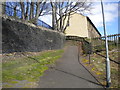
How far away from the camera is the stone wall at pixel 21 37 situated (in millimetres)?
9953

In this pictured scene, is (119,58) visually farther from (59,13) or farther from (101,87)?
(59,13)

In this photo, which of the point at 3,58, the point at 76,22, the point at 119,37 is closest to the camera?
the point at 3,58

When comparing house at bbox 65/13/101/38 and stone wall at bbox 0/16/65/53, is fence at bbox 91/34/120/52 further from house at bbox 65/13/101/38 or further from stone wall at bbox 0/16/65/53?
house at bbox 65/13/101/38

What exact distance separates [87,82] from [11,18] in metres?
7.69

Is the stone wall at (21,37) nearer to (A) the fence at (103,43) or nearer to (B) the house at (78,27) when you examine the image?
(A) the fence at (103,43)

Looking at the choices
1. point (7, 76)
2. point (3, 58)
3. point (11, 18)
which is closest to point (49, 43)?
point (11, 18)

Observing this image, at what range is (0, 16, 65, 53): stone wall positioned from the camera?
9.95m

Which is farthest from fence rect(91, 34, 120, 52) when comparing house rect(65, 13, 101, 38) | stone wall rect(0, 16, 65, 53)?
house rect(65, 13, 101, 38)

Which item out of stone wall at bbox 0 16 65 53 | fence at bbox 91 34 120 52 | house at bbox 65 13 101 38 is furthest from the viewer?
house at bbox 65 13 101 38

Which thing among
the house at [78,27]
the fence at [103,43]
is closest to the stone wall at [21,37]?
the fence at [103,43]

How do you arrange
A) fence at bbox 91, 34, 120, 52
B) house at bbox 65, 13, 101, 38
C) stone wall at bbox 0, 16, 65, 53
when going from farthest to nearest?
house at bbox 65, 13, 101, 38 < fence at bbox 91, 34, 120, 52 < stone wall at bbox 0, 16, 65, 53

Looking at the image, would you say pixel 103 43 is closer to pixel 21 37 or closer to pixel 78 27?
pixel 21 37

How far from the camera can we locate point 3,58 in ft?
29.5

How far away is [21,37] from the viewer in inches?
462
